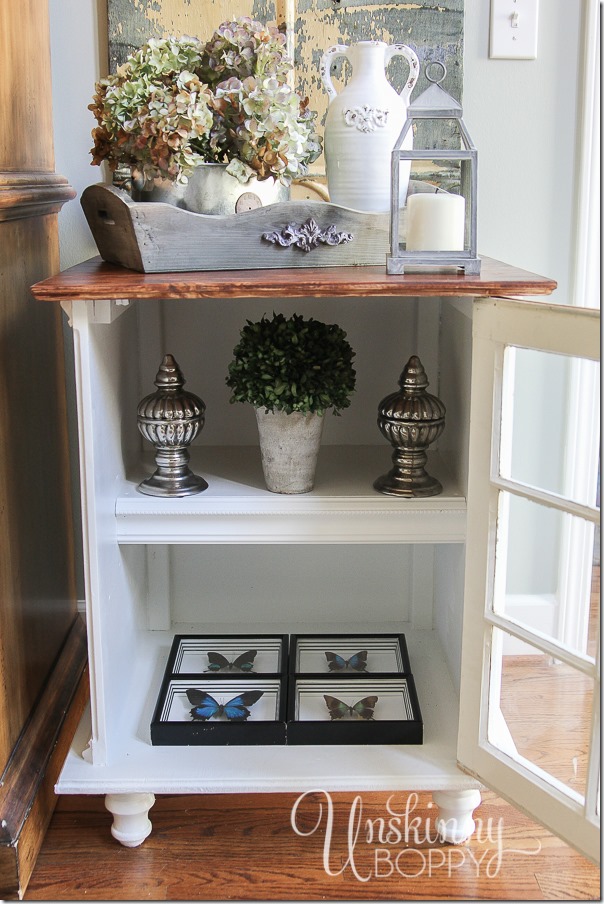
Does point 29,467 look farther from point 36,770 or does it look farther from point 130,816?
point 130,816

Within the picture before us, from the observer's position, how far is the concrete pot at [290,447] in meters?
1.48

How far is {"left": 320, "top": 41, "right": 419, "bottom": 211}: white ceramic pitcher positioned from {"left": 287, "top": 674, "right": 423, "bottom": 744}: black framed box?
805 mm

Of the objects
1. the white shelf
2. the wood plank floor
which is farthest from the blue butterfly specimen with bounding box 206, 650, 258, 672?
the white shelf

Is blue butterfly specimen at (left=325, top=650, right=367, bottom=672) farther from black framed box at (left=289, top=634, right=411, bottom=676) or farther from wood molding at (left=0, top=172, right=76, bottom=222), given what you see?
wood molding at (left=0, top=172, right=76, bottom=222)

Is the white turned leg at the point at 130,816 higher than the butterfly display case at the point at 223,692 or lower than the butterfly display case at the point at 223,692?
lower

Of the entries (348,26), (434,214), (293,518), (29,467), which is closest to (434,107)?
(434,214)

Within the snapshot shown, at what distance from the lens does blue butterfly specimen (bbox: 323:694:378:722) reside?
157 cm

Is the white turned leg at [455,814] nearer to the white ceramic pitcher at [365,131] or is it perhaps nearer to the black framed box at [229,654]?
the black framed box at [229,654]

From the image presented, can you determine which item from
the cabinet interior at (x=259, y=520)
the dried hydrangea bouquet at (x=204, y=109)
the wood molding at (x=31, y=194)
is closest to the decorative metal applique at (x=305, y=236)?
the dried hydrangea bouquet at (x=204, y=109)

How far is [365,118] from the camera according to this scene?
4.83 feet

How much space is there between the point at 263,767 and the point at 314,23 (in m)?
1.29

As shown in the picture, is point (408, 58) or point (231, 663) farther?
point (231, 663)

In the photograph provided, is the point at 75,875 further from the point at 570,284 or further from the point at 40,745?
the point at 570,284

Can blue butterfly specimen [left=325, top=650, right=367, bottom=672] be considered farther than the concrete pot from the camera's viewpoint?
Yes
